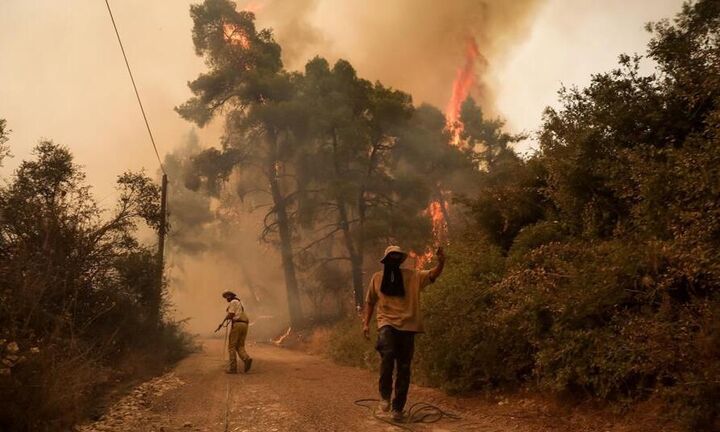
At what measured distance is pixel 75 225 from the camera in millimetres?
10094

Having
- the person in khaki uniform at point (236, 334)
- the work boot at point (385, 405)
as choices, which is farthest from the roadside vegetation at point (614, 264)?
the person in khaki uniform at point (236, 334)

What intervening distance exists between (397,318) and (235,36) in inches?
1106

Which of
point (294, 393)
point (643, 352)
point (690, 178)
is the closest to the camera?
point (643, 352)

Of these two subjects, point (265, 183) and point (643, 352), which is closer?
point (643, 352)

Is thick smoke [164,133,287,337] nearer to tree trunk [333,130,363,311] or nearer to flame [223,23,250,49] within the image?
flame [223,23,250,49]

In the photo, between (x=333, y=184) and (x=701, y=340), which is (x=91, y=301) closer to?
(x=701, y=340)

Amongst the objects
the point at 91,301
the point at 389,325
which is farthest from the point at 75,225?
the point at 389,325

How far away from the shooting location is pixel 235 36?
29.7m

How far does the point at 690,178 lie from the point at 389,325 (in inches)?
134

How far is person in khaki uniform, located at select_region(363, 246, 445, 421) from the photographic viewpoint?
5.57 metres

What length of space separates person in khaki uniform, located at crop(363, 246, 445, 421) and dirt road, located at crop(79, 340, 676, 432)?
45 cm

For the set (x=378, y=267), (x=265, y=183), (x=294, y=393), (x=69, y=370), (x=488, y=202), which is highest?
(x=265, y=183)

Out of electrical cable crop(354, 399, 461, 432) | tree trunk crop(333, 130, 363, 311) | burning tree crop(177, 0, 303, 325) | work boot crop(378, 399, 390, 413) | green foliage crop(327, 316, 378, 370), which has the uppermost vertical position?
burning tree crop(177, 0, 303, 325)

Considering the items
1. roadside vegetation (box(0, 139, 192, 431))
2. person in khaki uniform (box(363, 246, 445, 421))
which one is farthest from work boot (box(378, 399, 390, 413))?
roadside vegetation (box(0, 139, 192, 431))
